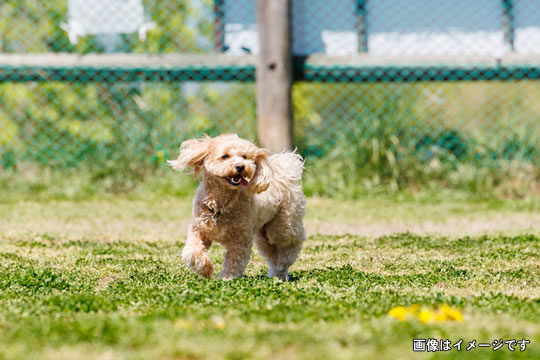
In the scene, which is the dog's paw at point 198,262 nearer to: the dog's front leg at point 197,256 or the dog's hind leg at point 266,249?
the dog's front leg at point 197,256

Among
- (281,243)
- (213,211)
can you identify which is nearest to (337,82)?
(281,243)

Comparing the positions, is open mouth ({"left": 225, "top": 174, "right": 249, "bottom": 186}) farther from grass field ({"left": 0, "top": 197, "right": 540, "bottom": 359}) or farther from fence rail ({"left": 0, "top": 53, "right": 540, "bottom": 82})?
fence rail ({"left": 0, "top": 53, "right": 540, "bottom": 82})

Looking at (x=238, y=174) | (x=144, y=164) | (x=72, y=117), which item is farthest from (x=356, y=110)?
(x=238, y=174)

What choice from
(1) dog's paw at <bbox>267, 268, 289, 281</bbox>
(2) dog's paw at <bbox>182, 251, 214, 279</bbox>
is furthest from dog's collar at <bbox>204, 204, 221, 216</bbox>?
(1) dog's paw at <bbox>267, 268, 289, 281</bbox>

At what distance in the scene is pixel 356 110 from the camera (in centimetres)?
1070

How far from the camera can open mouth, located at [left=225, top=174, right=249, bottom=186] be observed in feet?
17.8

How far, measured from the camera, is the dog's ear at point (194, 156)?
18.3 ft

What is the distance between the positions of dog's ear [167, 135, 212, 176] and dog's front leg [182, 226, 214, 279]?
42 cm

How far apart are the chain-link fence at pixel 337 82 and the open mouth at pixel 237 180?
4922mm

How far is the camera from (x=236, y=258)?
5512 millimetres

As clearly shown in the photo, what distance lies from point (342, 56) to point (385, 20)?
2.31ft

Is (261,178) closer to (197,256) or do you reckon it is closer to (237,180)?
(237,180)

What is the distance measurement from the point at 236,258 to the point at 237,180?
1.63ft

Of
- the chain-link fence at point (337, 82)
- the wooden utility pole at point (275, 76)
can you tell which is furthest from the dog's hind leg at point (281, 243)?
the chain-link fence at point (337, 82)
